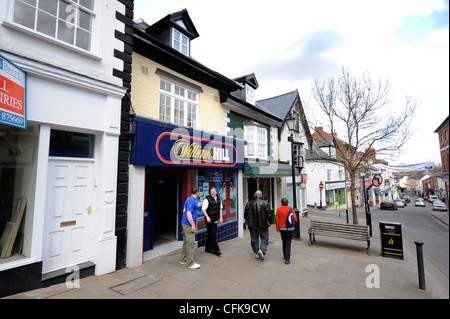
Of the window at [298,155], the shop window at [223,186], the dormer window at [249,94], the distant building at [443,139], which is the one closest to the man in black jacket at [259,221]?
the shop window at [223,186]

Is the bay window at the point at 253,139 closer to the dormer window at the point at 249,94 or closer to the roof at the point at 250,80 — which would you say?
the dormer window at the point at 249,94

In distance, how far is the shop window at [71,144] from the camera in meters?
4.60

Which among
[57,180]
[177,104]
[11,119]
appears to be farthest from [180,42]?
[57,180]

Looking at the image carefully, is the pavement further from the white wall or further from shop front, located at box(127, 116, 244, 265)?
the white wall

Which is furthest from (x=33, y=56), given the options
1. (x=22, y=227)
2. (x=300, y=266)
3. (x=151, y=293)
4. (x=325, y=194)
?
(x=325, y=194)

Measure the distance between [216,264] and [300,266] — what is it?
2.20m

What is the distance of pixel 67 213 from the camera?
4.66m

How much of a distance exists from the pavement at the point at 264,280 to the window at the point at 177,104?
14.4ft

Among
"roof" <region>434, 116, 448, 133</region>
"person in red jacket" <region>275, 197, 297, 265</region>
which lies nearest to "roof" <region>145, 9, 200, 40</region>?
"person in red jacket" <region>275, 197, 297, 265</region>

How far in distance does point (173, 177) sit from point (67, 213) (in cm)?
353

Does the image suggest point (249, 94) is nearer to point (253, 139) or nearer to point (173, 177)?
point (253, 139)

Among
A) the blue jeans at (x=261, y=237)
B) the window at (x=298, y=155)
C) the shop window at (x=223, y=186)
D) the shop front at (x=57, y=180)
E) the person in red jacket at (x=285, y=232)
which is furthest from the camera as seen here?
the window at (x=298, y=155)
